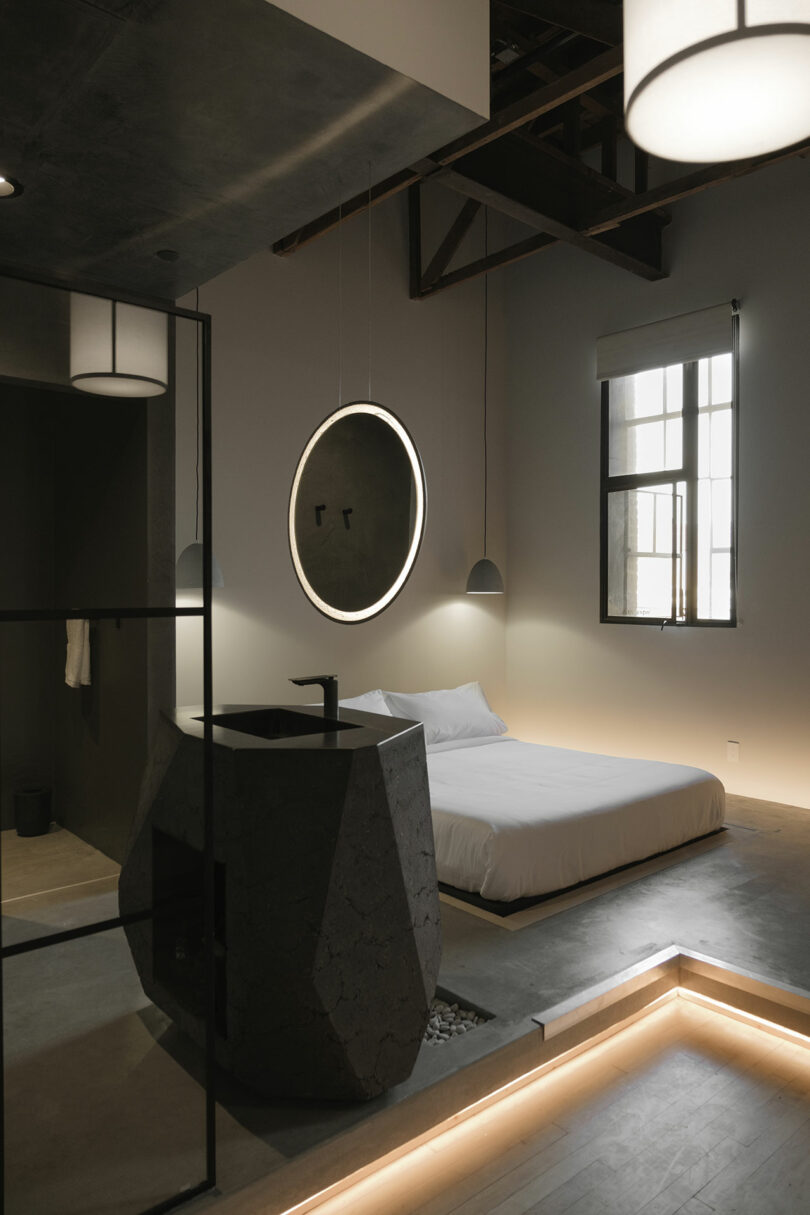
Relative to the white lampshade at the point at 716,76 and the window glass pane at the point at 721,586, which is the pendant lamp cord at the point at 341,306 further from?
the white lampshade at the point at 716,76

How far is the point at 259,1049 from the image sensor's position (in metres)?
1.91

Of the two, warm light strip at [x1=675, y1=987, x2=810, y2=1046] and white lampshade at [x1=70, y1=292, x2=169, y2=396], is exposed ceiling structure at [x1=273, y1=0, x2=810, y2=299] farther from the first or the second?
warm light strip at [x1=675, y1=987, x2=810, y2=1046]

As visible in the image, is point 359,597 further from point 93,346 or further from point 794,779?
point 794,779

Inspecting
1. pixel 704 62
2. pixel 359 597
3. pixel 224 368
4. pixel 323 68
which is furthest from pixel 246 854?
pixel 224 368

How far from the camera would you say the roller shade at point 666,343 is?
5.00 m

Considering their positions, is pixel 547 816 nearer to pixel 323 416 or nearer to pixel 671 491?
pixel 671 491

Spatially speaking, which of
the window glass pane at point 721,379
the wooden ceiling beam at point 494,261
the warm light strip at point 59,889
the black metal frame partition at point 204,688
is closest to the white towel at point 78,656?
the black metal frame partition at point 204,688

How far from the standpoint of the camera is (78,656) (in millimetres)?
1548

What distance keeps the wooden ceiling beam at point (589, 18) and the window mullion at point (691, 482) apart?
247 centimetres

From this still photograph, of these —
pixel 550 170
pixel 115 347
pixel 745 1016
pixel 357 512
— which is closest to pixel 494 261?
pixel 550 170

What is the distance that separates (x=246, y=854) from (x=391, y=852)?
33 centimetres

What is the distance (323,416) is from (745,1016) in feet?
12.9

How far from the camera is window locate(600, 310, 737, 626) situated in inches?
202

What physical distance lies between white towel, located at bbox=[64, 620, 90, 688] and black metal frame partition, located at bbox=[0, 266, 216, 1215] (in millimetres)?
21
